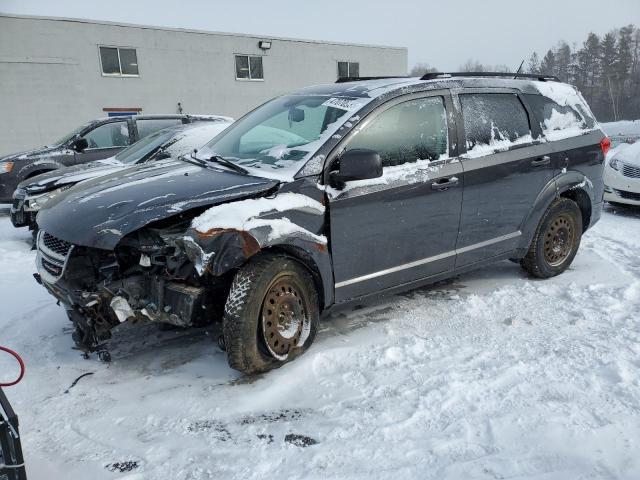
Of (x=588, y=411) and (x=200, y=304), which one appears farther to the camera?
(x=200, y=304)

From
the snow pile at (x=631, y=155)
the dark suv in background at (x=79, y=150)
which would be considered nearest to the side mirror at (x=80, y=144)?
the dark suv in background at (x=79, y=150)

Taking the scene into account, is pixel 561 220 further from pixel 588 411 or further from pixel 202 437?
pixel 202 437

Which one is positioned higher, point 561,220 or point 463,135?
point 463,135

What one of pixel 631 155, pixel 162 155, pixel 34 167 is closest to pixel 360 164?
pixel 162 155

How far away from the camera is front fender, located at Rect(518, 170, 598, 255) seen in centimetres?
462

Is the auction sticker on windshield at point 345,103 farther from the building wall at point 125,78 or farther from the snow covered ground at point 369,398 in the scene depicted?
the building wall at point 125,78

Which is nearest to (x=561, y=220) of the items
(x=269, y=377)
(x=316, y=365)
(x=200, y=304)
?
(x=316, y=365)

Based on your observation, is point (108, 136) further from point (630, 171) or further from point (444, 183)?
point (630, 171)

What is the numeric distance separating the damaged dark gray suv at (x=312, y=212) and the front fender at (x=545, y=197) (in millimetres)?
22

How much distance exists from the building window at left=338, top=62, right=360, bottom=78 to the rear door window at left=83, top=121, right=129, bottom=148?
52.4 ft

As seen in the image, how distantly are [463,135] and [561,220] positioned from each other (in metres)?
1.62

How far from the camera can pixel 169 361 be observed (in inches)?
138

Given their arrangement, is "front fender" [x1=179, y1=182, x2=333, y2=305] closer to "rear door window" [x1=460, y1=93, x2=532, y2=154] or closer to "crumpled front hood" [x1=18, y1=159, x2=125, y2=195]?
"rear door window" [x1=460, y1=93, x2=532, y2=154]

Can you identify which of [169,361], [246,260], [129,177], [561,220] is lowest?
[169,361]
